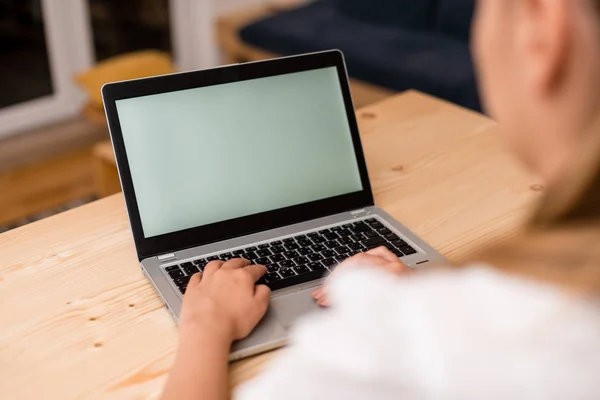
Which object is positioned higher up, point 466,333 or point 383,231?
point 466,333

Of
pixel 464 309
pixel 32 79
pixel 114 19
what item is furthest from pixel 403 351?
pixel 114 19

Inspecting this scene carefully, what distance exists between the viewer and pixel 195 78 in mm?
1091

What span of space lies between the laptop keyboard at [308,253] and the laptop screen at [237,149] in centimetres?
7

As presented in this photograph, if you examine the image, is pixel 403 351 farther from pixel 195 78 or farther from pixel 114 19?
pixel 114 19

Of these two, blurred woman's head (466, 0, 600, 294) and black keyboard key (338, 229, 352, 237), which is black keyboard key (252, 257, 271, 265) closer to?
black keyboard key (338, 229, 352, 237)

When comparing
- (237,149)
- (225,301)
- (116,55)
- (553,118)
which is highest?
(553,118)

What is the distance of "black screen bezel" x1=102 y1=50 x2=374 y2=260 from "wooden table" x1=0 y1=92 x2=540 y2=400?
6cm

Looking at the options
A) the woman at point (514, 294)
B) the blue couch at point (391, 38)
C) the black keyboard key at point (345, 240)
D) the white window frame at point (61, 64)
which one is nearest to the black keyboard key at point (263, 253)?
the black keyboard key at point (345, 240)

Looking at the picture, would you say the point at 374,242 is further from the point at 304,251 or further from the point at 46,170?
the point at 46,170

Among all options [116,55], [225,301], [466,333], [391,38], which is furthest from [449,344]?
[116,55]

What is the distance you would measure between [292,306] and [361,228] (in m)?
0.21

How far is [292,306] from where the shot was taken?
93cm

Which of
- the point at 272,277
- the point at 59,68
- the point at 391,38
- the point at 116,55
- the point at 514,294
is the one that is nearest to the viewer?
the point at 514,294

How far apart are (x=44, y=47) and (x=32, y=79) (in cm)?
15
